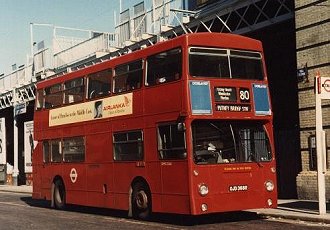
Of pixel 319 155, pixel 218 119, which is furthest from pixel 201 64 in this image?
pixel 319 155

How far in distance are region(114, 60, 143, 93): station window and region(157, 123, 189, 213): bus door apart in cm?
164

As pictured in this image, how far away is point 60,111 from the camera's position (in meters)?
18.4

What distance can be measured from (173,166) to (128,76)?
3.16 meters

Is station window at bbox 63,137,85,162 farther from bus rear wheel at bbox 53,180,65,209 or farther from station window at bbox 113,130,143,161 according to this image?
station window at bbox 113,130,143,161

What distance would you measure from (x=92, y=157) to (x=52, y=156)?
3.10 metres

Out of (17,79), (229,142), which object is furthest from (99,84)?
(17,79)

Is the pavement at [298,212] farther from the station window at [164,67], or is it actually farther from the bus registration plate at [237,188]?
the station window at [164,67]

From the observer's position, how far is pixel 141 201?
14406 millimetres

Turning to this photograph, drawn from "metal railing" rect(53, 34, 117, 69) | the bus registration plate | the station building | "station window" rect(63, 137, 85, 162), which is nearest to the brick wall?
the station building

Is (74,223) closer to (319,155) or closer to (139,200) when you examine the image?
(139,200)

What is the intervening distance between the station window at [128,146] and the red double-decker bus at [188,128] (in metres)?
0.03

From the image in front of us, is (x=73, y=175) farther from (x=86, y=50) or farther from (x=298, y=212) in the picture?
(x=86, y=50)

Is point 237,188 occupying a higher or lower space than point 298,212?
higher

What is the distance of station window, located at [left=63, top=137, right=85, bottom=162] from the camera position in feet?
56.6
